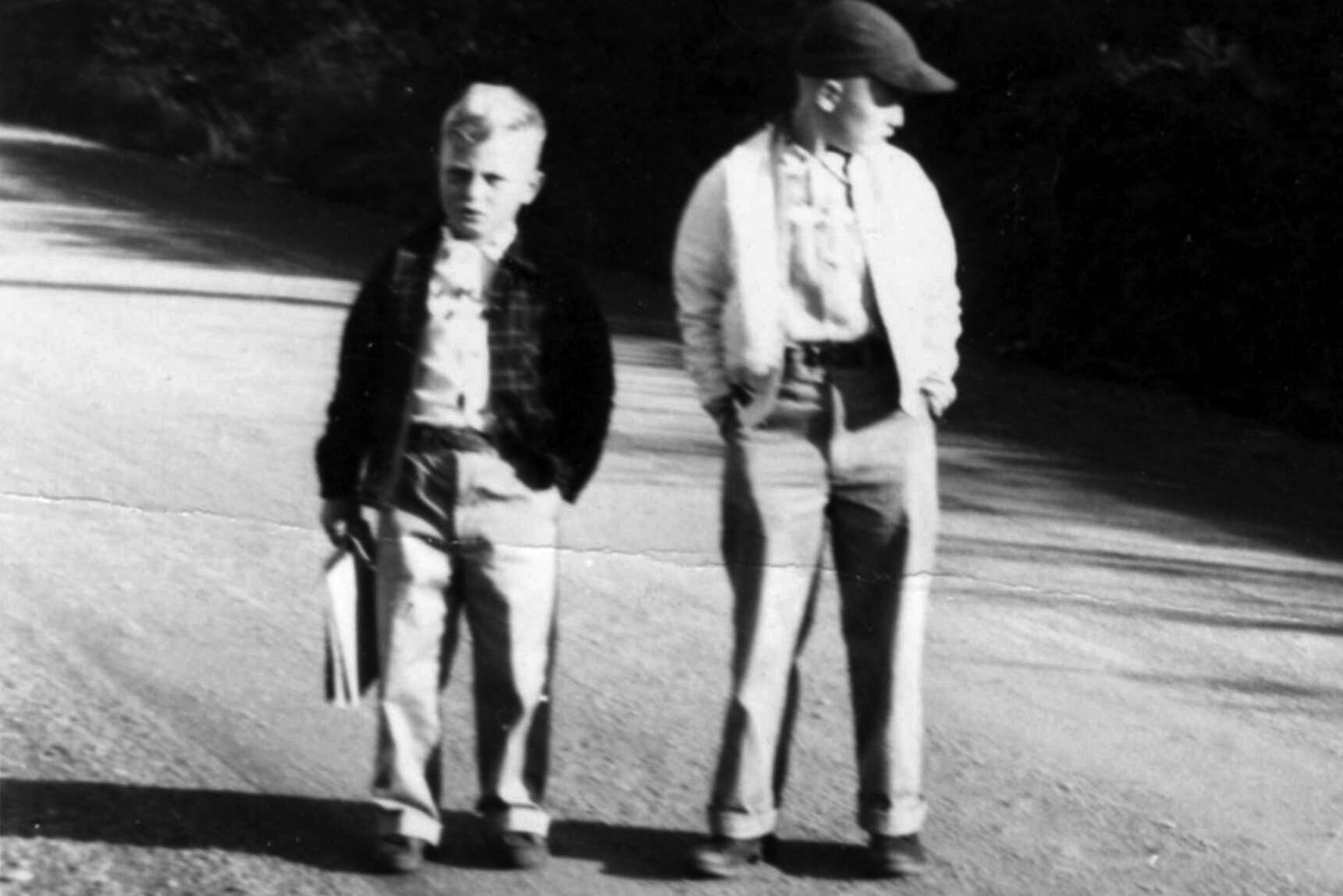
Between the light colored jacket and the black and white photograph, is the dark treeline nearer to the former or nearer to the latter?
the black and white photograph

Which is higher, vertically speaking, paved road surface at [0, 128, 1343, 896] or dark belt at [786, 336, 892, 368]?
dark belt at [786, 336, 892, 368]

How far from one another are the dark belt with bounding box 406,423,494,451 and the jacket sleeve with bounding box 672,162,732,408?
411mm

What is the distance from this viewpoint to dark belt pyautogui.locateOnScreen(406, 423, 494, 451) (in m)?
4.33

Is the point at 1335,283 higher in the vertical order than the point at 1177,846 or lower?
higher

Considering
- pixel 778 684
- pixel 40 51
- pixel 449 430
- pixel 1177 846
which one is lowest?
pixel 1177 846

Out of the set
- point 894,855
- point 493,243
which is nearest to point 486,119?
point 493,243

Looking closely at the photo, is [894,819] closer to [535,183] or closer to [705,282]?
[705,282]

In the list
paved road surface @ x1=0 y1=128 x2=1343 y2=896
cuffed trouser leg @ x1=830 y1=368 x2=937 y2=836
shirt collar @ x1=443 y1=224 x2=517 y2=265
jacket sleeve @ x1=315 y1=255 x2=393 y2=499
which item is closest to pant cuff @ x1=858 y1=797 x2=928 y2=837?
cuffed trouser leg @ x1=830 y1=368 x2=937 y2=836

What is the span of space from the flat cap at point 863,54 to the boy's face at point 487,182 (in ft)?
1.74

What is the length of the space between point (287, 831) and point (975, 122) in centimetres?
673

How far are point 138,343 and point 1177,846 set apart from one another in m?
4.19

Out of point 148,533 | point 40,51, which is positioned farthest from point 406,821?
point 148,533

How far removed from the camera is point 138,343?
7824 mm

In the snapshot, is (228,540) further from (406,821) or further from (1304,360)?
(1304,360)
